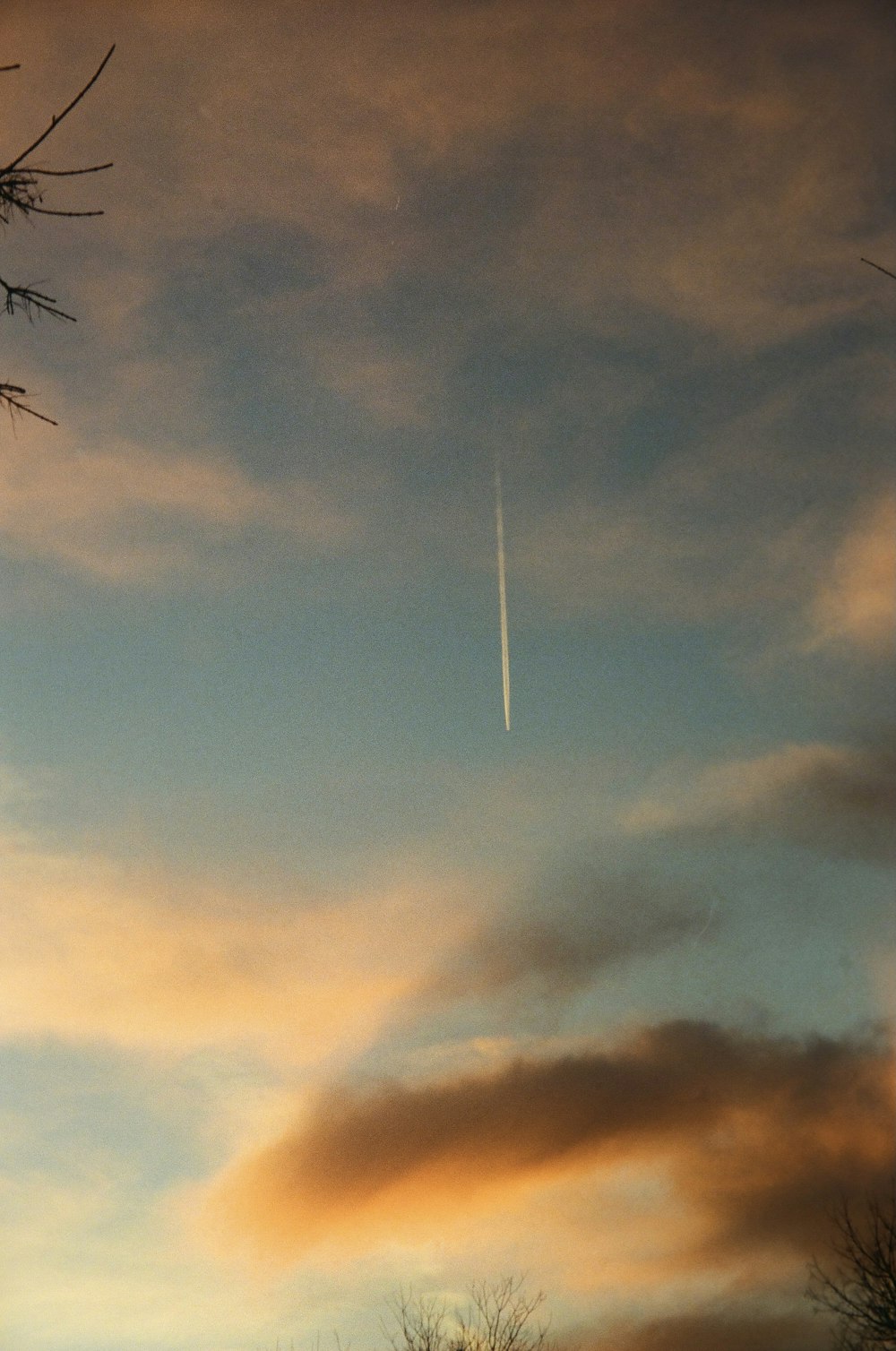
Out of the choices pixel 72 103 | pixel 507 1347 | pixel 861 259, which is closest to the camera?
pixel 72 103

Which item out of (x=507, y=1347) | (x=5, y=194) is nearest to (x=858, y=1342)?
(x=507, y=1347)

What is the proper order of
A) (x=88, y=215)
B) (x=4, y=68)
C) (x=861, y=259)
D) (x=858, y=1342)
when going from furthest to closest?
(x=858, y=1342) < (x=861, y=259) < (x=88, y=215) < (x=4, y=68)

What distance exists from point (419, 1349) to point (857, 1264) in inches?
612

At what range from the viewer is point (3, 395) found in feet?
17.6

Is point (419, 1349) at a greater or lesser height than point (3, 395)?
lesser

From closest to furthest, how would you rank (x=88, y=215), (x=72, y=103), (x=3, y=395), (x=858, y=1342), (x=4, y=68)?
(x=72, y=103) → (x=4, y=68) → (x=88, y=215) → (x=3, y=395) → (x=858, y=1342)

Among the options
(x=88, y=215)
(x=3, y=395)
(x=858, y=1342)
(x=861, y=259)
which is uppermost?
(x=861, y=259)

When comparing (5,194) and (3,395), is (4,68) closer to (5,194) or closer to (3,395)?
(5,194)

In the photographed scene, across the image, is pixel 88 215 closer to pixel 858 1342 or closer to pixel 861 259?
pixel 861 259

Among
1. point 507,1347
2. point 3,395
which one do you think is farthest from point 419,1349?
point 3,395

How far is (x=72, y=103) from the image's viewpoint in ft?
13.9

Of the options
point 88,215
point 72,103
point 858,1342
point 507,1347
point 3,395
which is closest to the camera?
point 72,103

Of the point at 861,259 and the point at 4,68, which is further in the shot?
the point at 861,259

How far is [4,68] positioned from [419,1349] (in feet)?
134
